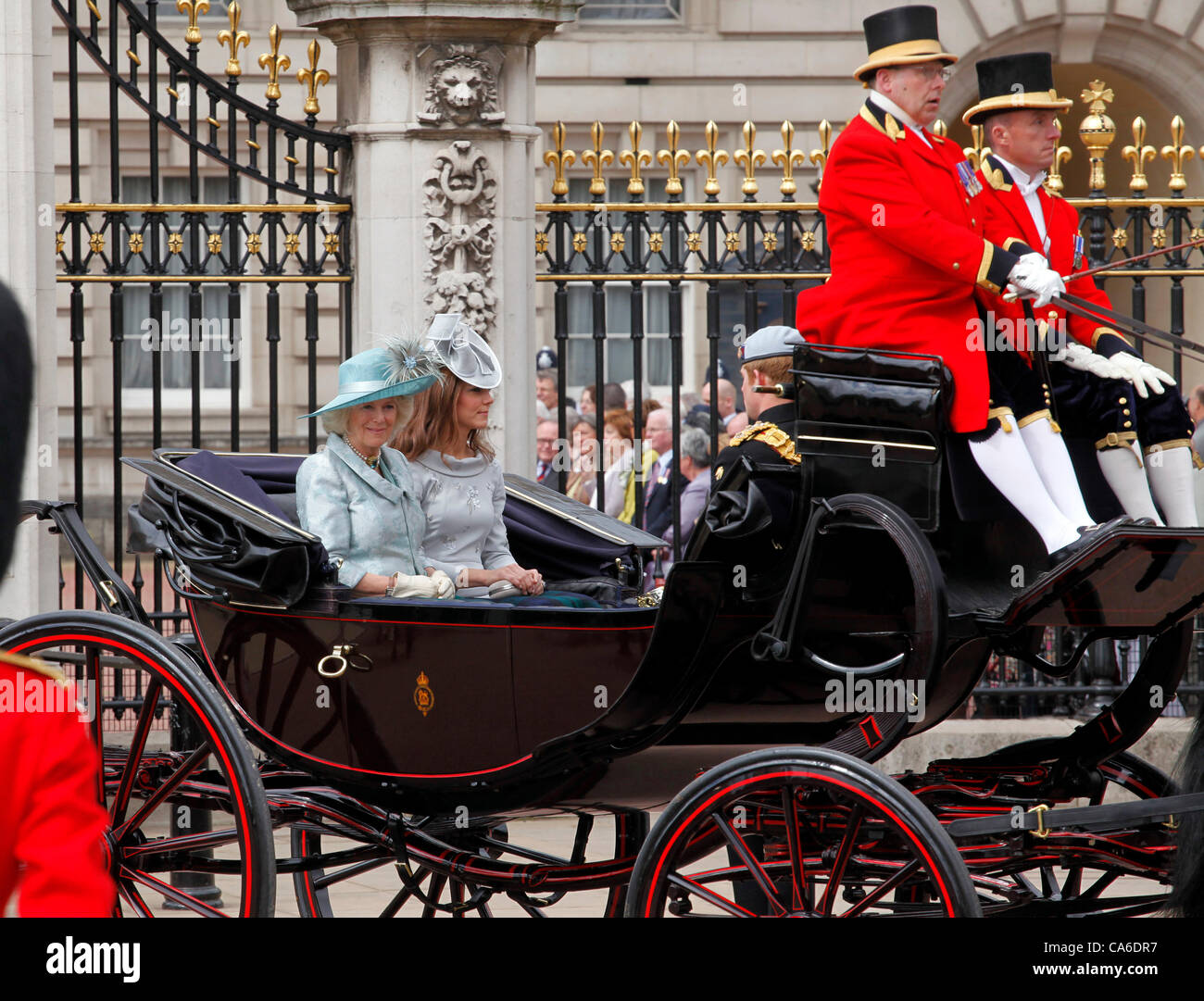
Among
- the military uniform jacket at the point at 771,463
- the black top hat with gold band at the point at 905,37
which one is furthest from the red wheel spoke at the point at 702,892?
the black top hat with gold band at the point at 905,37

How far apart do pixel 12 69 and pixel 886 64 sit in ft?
11.1

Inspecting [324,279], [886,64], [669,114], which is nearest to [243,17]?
[669,114]

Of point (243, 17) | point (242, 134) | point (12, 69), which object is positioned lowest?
point (12, 69)

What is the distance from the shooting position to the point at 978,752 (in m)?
7.07

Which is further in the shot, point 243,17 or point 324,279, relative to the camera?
point 243,17

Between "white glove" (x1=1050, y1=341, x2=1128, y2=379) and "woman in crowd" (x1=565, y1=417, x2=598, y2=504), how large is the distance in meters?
3.90

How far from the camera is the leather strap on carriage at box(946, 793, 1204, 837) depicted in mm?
3433

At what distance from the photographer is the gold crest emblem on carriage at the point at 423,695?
172 inches

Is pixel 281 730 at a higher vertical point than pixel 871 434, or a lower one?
lower

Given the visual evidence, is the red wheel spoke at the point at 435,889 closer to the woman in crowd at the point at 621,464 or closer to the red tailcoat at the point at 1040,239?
the red tailcoat at the point at 1040,239

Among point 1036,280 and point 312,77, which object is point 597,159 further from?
point 1036,280

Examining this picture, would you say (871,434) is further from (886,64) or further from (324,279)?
(324,279)

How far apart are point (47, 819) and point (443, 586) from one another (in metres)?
2.84

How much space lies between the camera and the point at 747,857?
3744mm
